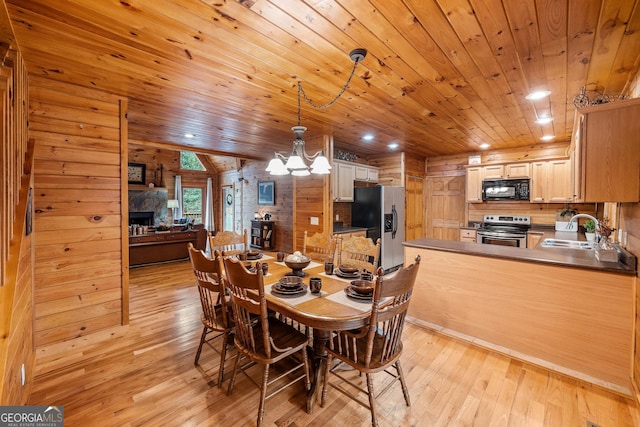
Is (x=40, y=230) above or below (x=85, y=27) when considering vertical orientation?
below

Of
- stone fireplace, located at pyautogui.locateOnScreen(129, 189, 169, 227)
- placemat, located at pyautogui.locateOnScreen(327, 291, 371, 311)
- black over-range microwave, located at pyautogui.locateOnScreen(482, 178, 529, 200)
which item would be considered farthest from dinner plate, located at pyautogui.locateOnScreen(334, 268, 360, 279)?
stone fireplace, located at pyautogui.locateOnScreen(129, 189, 169, 227)

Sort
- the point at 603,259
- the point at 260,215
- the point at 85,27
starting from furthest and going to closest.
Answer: the point at 260,215, the point at 603,259, the point at 85,27

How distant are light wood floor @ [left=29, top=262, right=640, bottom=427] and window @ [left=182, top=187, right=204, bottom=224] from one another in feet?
24.4

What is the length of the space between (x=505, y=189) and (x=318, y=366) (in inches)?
193

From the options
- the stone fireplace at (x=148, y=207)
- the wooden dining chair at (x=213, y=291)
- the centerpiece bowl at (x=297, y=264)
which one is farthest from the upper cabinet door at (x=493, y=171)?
the stone fireplace at (x=148, y=207)

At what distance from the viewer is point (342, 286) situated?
6.70 feet

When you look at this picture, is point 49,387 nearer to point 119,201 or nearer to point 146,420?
point 146,420

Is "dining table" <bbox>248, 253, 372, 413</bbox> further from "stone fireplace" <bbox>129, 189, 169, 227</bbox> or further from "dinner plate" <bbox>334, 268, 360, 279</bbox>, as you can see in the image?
"stone fireplace" <bbox>129, 189, 169, 227</bbox>

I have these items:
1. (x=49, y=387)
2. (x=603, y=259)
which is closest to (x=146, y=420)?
(x=49, y=387)

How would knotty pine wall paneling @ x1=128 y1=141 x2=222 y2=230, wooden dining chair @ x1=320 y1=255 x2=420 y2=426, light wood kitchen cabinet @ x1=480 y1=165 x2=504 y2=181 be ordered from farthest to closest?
1. knotty pine wall paneling @ x1=128 y1=141 x2=222 y2=230
2. light wood kitchen cabinet @ x1=480 y1=165 x2=504 y2=181
3. wooden dining chair @ x1=320 y1=255 x2=420 y2=426

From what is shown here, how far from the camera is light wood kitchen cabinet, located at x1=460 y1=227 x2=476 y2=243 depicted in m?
5.29

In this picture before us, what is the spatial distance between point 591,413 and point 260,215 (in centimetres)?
638

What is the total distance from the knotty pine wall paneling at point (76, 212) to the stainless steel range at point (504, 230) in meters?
5.60

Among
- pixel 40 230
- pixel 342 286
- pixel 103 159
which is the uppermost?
pixel 103 159
